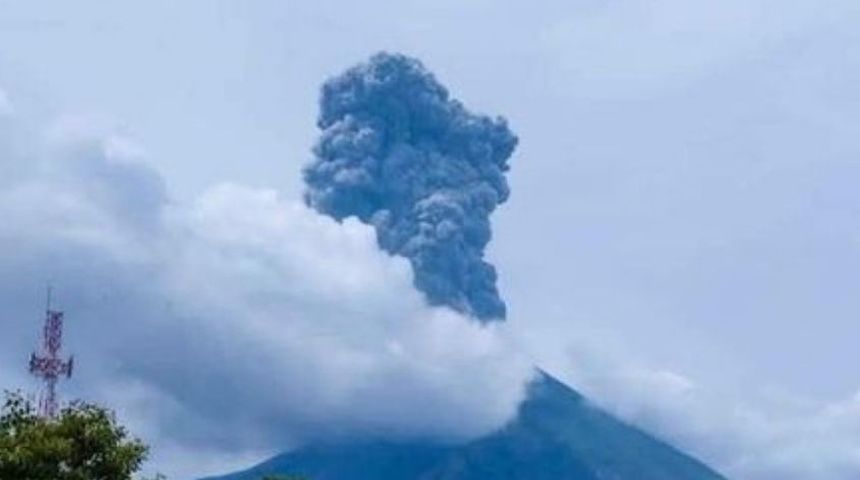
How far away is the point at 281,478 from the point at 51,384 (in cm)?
957

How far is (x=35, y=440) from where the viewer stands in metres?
27.7

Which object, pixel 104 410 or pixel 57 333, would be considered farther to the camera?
pixel 57 333

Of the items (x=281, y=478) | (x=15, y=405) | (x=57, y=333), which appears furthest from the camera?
(x=281, y=478)

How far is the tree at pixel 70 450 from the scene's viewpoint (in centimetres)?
2759

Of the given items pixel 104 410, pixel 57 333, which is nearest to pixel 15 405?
pixel 104 410

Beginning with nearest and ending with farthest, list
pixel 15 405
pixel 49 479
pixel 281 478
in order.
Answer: pixel 49 479 → pixel 15 405 → pixel 281 478

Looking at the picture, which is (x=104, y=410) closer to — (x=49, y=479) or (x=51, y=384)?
(x=49, y=479)

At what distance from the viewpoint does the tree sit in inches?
1086

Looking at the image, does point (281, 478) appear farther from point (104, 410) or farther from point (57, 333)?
point (104, 410)

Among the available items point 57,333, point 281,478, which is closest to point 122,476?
point 57,333

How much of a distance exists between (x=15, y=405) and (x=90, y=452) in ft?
6.57

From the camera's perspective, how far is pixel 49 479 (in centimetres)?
2762

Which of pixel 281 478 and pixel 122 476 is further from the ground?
pixel 281 478

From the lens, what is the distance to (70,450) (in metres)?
27.9
